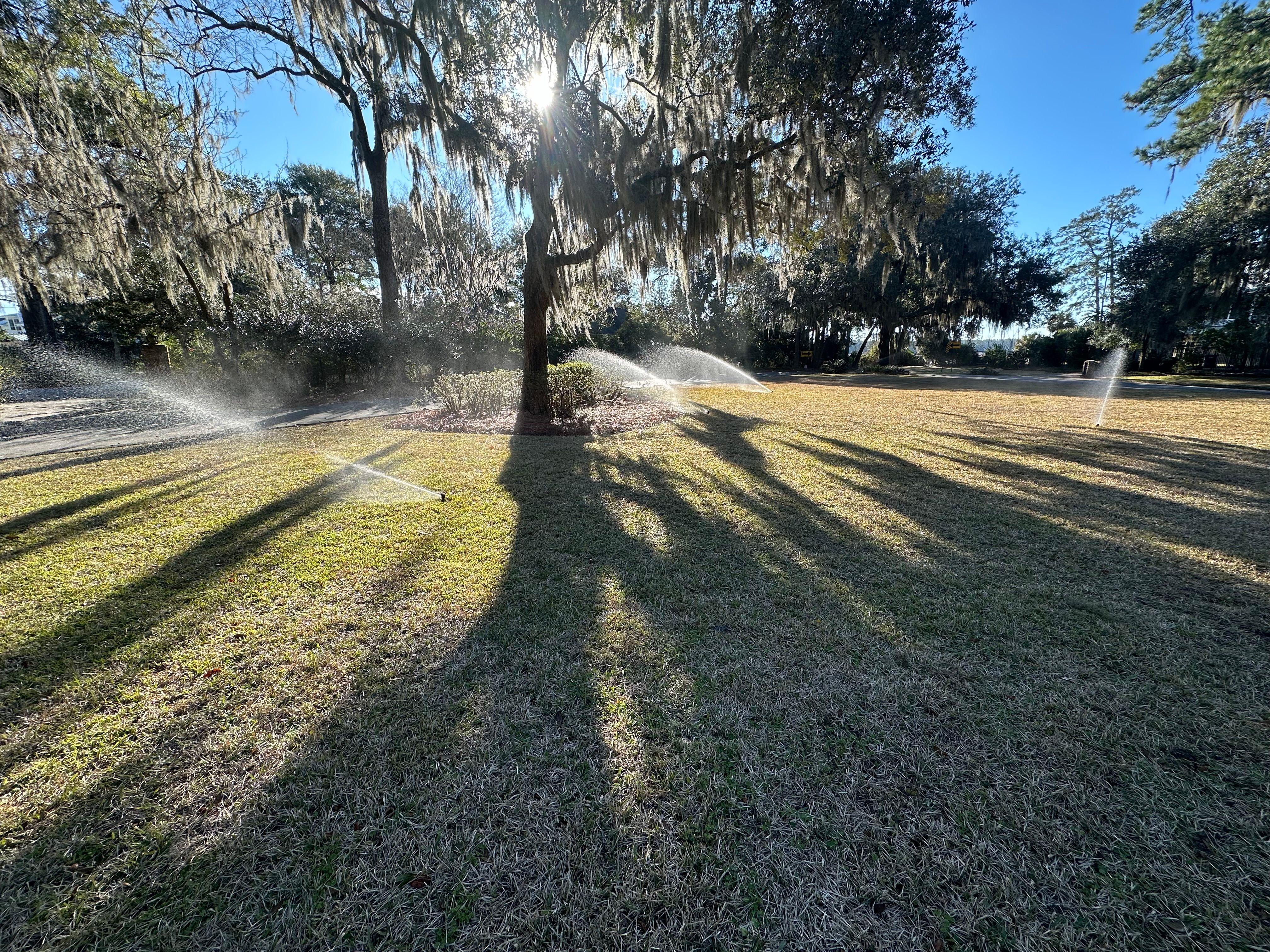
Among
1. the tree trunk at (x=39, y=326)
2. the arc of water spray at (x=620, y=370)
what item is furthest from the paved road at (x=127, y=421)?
the tree trunk at (x=39, y=326)

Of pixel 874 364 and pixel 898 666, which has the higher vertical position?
pixel 874 364

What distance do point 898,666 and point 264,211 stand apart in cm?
1621

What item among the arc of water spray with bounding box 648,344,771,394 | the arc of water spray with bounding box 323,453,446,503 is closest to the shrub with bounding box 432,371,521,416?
the arc of water spray with bounding box 323,453,446,503

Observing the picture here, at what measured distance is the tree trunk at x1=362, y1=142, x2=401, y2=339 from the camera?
12305 mm

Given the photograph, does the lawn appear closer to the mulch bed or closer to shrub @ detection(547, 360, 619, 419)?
the mulch bed

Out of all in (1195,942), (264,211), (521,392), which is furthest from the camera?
(264,211)

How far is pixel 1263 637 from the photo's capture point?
7.72 ft

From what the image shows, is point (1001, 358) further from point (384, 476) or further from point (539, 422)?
point (384, 476)

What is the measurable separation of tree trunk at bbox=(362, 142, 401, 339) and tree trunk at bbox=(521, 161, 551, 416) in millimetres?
6759

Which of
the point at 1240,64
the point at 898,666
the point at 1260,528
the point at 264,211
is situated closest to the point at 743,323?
the point at 1240,64

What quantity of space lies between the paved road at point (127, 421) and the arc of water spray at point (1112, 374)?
551 inches

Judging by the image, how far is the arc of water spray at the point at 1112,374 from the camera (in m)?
9.59

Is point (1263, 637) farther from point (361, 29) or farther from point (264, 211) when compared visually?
point (264, 211)

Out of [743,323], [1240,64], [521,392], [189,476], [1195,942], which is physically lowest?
[1195,942]
